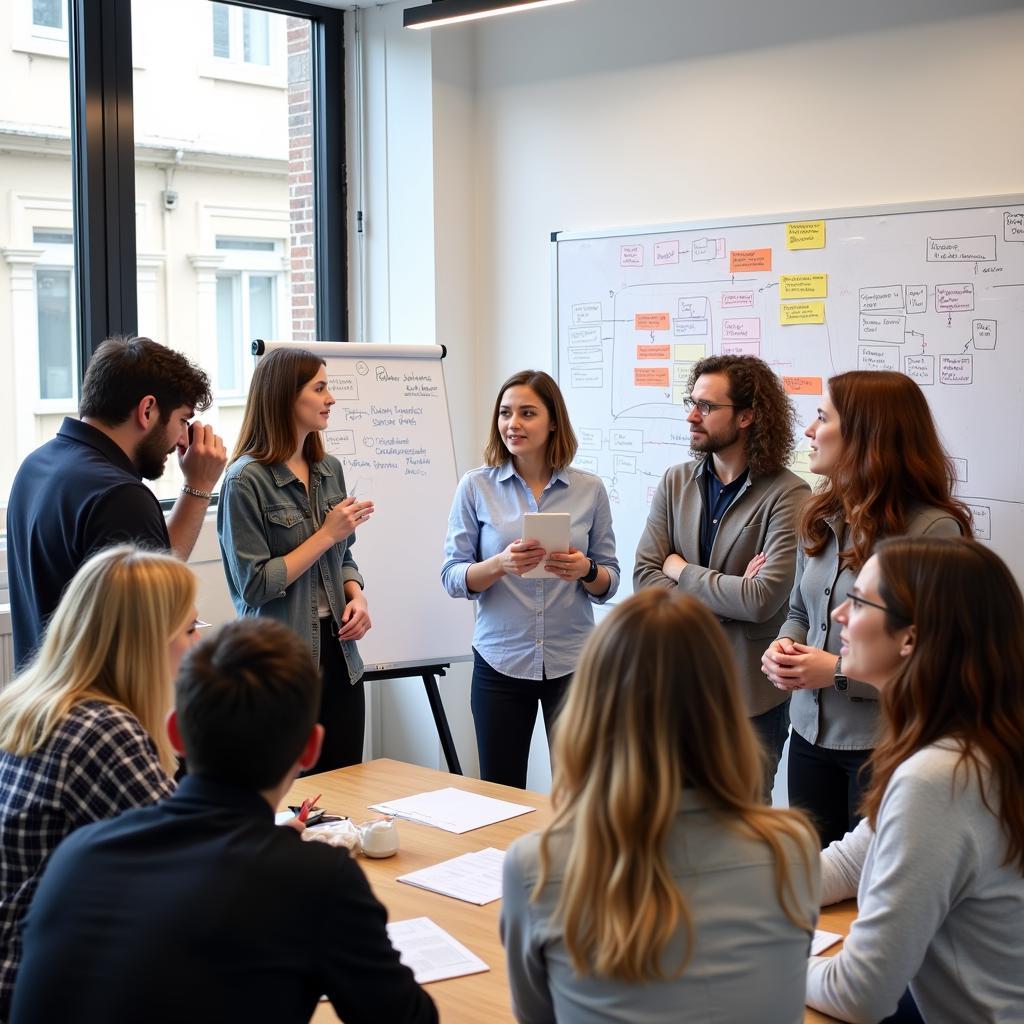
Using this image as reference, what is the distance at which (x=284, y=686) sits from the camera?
1.38 metres

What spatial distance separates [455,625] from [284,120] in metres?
2.26

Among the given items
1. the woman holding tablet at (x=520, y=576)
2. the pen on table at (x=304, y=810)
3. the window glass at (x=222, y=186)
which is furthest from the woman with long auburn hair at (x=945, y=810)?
the window glass at (x=222, y=186)

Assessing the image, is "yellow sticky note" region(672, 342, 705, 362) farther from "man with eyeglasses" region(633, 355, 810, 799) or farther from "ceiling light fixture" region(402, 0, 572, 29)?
"ceiling light fixture" region(402, 0, 572, 29)

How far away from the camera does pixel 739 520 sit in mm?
3205

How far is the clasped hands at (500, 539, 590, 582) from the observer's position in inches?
130

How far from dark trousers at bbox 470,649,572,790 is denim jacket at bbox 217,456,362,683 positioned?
425mm

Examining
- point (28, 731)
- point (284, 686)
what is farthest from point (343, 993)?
point (28, 731)

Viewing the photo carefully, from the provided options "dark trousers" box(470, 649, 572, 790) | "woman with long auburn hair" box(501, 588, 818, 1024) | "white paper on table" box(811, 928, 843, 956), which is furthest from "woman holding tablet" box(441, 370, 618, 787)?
"woman with long auburn hair" box(501, 588, 818, 1024)

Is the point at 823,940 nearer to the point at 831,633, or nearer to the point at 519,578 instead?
the point at 831,633

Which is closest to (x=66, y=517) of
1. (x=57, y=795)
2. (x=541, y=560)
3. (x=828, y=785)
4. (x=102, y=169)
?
(x=57, y=795)

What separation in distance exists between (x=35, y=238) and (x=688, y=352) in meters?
2.30

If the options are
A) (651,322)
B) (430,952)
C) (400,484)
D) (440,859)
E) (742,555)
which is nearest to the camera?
(430,952)

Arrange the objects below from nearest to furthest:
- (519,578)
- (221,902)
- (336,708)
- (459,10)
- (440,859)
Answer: (221,902) → (440,859) → (336,708) → (519,578) → (459,10)

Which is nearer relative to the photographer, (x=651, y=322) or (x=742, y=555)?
(x=742, y=555)
